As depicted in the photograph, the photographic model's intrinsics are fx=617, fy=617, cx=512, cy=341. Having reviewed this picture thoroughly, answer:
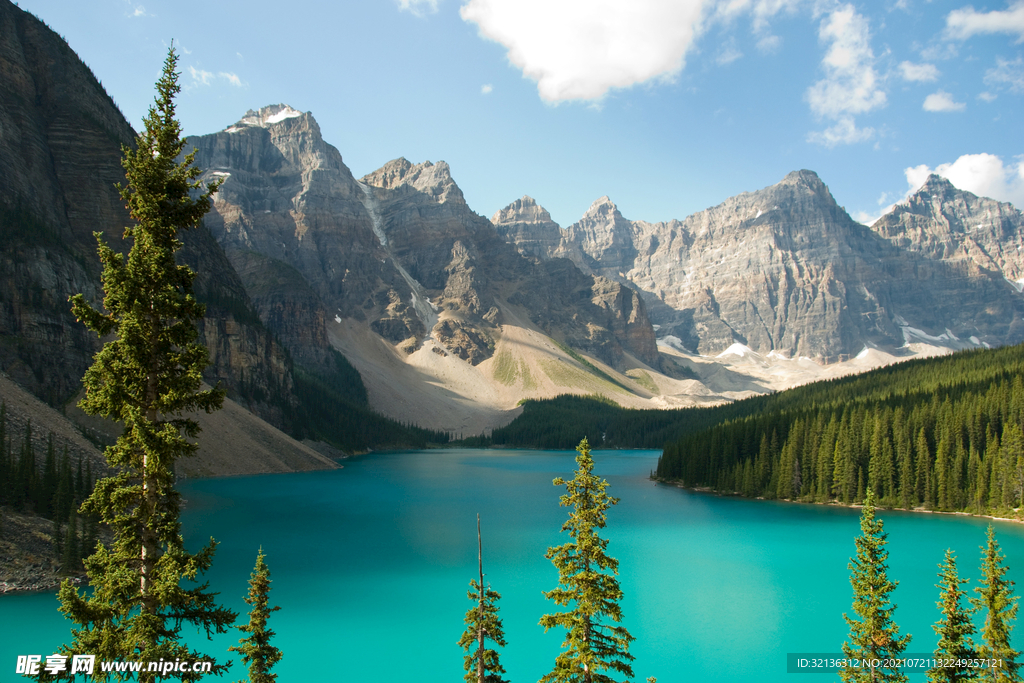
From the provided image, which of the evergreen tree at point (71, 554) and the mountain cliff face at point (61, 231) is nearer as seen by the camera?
the evergreen tree at point (71, 554)

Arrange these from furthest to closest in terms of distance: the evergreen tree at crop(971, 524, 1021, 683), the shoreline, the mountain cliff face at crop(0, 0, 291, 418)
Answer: the mountain cliff face at crop(0, 0, 291, 418)
the shoreline
the evergreen tree at crop(971, 524, 1021, 683)

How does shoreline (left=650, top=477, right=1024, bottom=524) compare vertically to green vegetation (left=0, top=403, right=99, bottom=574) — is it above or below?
below

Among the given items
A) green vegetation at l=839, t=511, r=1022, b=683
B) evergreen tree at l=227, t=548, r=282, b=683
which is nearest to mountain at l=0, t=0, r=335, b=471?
evergreen tree at l=227, t=548, r=282, b=683

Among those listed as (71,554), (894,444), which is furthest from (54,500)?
(894,444)

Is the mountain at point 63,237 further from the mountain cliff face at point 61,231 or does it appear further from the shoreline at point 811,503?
the shoreline at point 811,503

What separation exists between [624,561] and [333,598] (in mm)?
21061

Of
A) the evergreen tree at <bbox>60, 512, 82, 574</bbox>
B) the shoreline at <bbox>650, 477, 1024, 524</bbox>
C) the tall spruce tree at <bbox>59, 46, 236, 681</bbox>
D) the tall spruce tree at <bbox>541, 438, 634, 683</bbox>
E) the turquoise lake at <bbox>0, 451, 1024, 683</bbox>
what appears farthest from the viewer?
the shoreline at <bbox>650, 477, 1024, 524</bbox>

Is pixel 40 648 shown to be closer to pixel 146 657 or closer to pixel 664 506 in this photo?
pixel 146 657

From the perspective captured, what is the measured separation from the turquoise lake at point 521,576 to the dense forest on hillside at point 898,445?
196 inches

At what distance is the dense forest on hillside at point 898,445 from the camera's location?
6556cm

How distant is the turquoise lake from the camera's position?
90.8ft

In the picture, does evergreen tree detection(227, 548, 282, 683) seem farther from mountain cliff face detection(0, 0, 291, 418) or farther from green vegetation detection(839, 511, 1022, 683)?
mountain cliff face detection(0, 0, 291, 418)

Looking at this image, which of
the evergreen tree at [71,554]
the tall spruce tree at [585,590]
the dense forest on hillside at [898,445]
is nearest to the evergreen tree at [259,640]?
the tall spruce tree at [585,590]

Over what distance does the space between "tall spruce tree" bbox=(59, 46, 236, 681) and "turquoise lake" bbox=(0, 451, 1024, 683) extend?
55.7 ft
